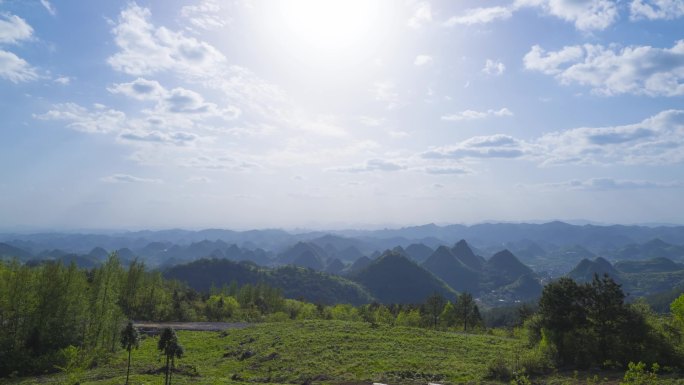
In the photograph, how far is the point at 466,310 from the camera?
90.5 metres

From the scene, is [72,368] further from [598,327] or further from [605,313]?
[605,313]

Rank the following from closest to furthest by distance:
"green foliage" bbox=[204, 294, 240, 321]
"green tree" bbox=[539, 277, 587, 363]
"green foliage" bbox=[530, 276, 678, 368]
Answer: "green foliage" bbox=[530, 276, 678, 368] → "green tree" bbox=[539, 277, 587, 363] → "green foliage" bbox=[204, 294, 240, 321]

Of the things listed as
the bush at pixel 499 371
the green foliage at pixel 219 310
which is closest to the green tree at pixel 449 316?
the green foliage at pixel 219 310

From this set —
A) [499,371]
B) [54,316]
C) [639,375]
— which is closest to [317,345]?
[499,371]

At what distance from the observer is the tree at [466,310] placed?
90062 millimetres

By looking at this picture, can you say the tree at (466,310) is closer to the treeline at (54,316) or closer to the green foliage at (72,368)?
the treeline at (54,316)

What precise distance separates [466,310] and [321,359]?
58927 millimetres

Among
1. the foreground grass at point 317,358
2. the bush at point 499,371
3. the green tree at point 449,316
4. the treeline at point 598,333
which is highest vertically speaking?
the treeline at point 598,333

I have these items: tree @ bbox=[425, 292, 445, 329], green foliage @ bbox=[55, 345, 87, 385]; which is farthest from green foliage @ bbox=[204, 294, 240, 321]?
green foliage @ bbox=[55, 345, 87, 385]

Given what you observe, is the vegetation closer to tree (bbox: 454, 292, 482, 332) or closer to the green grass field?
the green grass field

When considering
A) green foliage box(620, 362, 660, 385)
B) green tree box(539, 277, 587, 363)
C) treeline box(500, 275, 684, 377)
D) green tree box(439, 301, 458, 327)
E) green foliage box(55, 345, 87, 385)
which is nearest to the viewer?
green foliage box(620, 362, 660, 385)

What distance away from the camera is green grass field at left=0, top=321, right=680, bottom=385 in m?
34.7

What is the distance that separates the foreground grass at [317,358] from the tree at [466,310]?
3536cm

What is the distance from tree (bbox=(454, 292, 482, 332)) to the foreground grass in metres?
35.4
